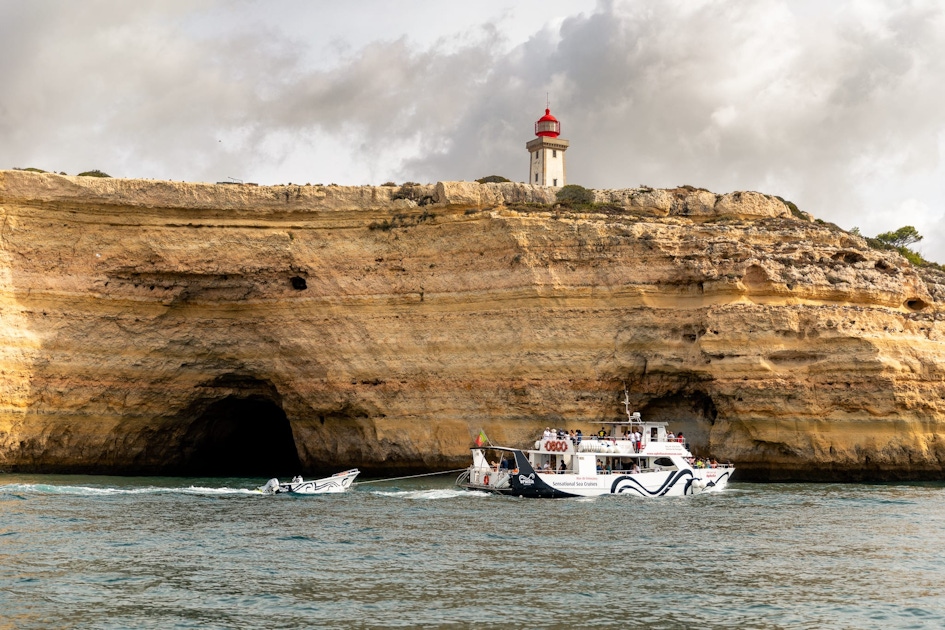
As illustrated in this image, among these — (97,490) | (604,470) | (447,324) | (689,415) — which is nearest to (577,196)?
(447,324)

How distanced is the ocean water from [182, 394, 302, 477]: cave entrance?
43.0 ft

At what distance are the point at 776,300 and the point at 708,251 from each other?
114 inches

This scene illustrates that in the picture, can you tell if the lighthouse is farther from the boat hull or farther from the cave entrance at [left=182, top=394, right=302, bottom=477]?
the boat hull

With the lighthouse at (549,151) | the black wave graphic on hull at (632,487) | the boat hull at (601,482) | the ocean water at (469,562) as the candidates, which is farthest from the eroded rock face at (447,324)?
the lighthouse at (549,151)

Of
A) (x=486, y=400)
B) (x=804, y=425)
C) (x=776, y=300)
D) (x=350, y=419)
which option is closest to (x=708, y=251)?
(x=776, y=300)

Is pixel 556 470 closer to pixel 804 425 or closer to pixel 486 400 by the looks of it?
pixel 486 400

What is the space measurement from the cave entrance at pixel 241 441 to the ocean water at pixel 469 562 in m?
13.1

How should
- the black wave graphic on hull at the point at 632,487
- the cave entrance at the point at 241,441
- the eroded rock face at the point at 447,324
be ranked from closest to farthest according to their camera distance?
the black wave graphic on hull at the point at 632,487 → the eroded rock face at the point at 447,324 → the cave entrance at the point at 241,441

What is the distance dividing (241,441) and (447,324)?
51.2ft

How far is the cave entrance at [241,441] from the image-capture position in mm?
41750

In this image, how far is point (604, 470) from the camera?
30.8 m

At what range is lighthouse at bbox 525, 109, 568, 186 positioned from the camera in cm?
5650

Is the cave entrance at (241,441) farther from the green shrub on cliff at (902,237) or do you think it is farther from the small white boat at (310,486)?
the green shrub on cliff at (902,237)

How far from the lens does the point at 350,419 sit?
38.2 m
